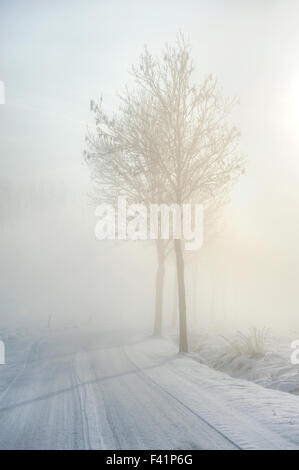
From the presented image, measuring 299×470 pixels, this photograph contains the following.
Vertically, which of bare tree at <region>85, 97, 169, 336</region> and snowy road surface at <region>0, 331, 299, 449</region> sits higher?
bare tree at <region>85, 97, 169, 336</region>

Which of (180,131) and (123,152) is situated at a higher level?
(180,131)

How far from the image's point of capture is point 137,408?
8.22m

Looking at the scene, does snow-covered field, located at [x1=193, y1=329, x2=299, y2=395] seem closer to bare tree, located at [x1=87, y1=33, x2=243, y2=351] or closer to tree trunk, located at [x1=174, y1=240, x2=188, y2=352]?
tree trunk, located at [x1=174, y1=240, x2=188, y2=352]

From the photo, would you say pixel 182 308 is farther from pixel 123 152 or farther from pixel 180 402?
pixel 180 402

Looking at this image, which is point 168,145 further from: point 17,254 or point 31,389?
point 17,254

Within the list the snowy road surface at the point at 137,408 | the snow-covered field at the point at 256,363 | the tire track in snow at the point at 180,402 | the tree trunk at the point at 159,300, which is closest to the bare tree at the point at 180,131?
the snow-covered field at the point at 256,363

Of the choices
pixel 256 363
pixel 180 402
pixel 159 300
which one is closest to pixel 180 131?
pixel 256 363

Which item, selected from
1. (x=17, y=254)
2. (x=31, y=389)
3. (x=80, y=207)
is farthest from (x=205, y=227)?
(x=80, y=207)

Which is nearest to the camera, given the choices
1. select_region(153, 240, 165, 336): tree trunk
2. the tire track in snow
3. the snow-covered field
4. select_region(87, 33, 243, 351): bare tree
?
the tire track in snow

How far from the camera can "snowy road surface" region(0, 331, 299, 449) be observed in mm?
6328

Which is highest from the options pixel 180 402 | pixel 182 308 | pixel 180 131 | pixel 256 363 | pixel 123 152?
pixel 180 131

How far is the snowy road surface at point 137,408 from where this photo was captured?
6328 millimetres

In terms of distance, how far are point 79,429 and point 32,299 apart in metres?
57.9

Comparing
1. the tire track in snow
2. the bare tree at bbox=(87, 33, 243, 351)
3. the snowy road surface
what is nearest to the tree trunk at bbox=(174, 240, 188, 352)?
the bare tree at bbox=(87, 33, 243, 351)
